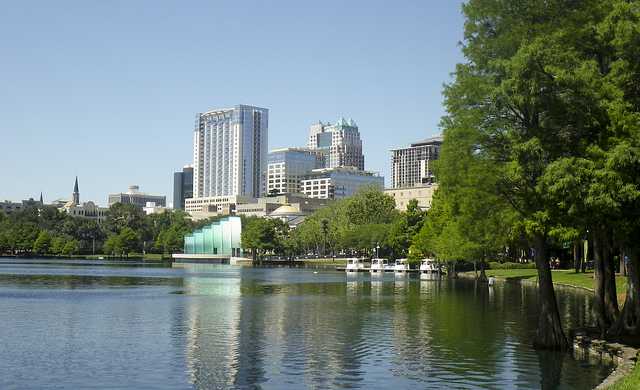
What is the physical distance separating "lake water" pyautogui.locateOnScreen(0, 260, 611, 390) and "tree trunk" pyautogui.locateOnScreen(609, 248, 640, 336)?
3.89 meters

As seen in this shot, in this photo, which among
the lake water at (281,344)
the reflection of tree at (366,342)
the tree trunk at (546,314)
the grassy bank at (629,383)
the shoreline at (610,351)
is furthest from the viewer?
the tree trunk at (546,314)

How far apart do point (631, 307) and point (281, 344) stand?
17453 mm

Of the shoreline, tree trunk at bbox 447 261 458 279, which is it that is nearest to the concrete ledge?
the shoreline

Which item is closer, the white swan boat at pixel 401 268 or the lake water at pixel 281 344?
the lake water at pixel 281 344

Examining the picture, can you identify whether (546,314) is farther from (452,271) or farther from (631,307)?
(452,271)

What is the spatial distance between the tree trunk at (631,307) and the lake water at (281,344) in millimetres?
3892

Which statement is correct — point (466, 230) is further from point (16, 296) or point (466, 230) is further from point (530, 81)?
point (16, 296)

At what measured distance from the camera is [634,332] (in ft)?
132

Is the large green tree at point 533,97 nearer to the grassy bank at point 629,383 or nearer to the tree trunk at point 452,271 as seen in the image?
the grassy bank at point 629,383

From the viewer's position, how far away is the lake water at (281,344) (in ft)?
107

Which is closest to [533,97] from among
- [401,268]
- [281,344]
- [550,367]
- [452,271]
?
[550,367]

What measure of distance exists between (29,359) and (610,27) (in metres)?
29.0

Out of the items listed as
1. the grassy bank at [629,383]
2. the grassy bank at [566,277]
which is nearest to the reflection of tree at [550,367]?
the grassy bank at [629,383]

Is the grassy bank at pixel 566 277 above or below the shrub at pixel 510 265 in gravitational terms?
below
